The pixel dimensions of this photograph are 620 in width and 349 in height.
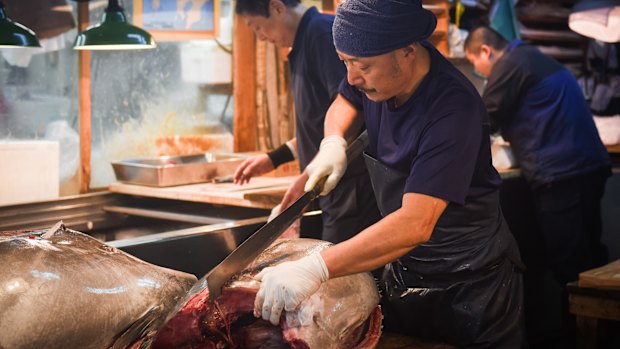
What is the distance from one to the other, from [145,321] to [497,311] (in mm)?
1321

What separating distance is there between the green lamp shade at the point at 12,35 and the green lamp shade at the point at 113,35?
0.55 meters

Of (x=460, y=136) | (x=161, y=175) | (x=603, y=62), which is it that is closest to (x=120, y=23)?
(x=161, y=175)

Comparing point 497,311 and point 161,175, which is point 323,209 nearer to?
point 497,311

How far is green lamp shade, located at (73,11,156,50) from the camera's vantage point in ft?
15.9

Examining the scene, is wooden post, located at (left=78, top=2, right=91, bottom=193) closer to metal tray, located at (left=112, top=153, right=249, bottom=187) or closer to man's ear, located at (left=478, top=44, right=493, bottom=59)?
metal tray, located at (left=112, top=153, right=249, bottom=187)

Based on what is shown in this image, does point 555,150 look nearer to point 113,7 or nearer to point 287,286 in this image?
point 113,7

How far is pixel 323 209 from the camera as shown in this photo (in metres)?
4.20

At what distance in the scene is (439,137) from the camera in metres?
2.44

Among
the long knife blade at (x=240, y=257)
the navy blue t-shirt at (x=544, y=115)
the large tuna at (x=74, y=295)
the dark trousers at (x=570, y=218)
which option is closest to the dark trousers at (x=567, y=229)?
the dark trousers at (x=570, y=218)

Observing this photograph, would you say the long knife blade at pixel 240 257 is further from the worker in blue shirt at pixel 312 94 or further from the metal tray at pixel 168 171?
the metal tray at pixel 168 171

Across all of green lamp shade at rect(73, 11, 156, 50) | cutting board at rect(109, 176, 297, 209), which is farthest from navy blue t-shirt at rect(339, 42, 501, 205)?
green lamp shade at rect(73, 11, 156, 50)

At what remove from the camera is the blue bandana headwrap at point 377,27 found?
2.47m

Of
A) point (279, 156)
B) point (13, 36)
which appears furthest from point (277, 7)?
point (13, 36)

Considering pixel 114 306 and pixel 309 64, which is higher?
pixel 309 64
